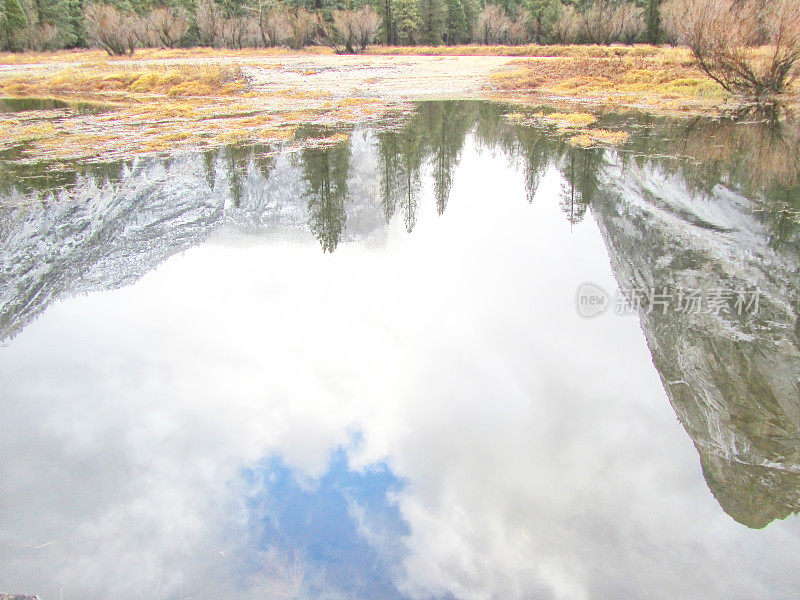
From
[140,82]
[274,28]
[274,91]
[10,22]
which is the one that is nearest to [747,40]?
[274,91]

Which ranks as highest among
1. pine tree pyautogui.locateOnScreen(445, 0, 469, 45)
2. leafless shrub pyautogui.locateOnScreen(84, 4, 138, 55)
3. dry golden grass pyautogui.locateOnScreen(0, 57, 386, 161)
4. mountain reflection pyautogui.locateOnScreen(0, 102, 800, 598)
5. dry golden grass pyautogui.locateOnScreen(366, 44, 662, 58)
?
pine tree pyautogui.locateOnScreen(445, 0, 469, 45)

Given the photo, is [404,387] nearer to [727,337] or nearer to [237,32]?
[727,337]

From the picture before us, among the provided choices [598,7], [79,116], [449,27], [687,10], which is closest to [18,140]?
[79,116]

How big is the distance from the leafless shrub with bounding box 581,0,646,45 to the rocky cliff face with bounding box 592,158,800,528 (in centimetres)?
4580

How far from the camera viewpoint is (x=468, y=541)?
3.06 metres

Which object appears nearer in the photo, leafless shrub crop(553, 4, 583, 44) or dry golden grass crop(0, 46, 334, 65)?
dry golden grass crop(0, 46, 334, 65)

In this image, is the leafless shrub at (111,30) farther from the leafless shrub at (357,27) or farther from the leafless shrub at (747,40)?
the leafless shrub at (747,40)

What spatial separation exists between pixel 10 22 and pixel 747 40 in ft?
203

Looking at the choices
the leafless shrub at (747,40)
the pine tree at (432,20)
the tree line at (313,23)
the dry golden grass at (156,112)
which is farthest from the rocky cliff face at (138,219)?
the pine tree at (432,20)

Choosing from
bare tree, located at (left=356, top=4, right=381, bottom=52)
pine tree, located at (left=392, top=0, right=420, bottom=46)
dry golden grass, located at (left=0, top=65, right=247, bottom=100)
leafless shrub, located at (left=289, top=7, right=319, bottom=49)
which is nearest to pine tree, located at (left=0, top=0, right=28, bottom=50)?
dry golden grass, located at (left=0, top=65, right=247, bottom=100)

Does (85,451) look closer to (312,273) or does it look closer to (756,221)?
(312,273)

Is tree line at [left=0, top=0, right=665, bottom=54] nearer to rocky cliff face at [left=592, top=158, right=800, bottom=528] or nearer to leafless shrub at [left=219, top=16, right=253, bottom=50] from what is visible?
leafless shrub at [left=219, top=16, right=253, bottom=50]

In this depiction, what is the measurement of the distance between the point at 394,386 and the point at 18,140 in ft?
54.3

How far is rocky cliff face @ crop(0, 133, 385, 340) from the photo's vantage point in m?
6.75
